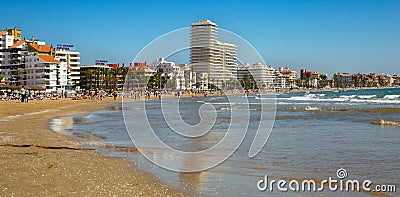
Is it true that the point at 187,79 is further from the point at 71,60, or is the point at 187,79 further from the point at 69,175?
the point at 69,175

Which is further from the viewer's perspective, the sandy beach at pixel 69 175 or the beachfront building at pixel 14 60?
the beachfront building at pixel 14 60

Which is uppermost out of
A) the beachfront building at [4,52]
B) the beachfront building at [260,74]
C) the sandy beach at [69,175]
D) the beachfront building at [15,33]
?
the beachfront building at [15,33]

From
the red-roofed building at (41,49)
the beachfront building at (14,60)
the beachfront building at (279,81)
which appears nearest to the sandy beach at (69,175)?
the beachfront building at (14,60)

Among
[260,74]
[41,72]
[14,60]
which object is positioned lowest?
[41,72]

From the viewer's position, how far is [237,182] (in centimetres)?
672

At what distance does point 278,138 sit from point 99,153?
6287mm

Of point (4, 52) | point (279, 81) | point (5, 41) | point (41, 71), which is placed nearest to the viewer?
point (41, 71)

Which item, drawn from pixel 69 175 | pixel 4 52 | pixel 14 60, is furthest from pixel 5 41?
pixel 69 175

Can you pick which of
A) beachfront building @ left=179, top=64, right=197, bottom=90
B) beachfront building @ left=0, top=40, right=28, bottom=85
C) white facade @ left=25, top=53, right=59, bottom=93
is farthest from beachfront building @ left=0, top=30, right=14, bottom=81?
beachfront building @ left=179, top=64, right=197, bottom=90

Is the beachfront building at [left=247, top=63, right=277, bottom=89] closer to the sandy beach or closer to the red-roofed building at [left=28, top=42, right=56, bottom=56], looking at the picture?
the sandy beach

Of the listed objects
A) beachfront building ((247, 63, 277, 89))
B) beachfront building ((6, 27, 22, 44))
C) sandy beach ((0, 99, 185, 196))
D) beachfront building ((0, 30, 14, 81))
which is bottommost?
sandy beach ((0, 99, 185, 196))

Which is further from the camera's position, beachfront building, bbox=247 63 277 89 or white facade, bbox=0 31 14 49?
white facade, bbox=0 31 14 49

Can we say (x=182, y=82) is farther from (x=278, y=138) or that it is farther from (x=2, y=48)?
(x=278, y=138)

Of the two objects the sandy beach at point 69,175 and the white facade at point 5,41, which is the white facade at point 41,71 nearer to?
the white facade at point 5,41
